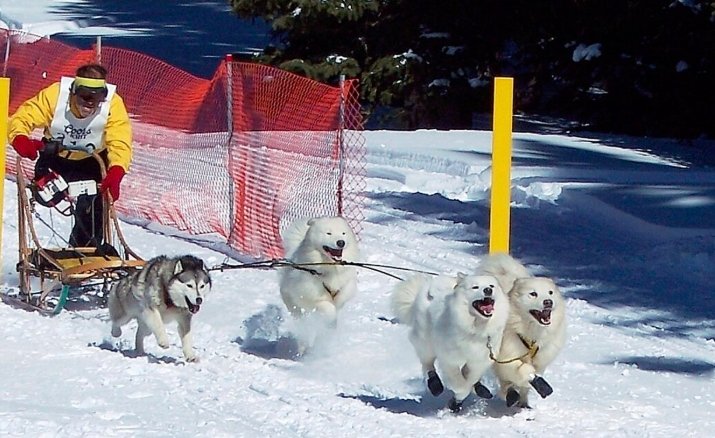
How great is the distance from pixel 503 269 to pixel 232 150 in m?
5.36

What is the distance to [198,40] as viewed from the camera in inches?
1478

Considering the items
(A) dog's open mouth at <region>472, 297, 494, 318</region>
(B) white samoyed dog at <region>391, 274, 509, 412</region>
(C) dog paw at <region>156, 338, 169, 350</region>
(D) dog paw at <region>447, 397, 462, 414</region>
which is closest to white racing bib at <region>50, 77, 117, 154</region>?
(C) dog paw at <region>156, 338, 169, 350</region>

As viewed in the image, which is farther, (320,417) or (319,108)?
(319,108)

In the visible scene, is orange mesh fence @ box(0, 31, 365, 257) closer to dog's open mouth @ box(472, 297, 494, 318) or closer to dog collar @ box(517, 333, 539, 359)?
dog collar @ box(517, 333, 539, 359)

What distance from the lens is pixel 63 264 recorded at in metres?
9.05

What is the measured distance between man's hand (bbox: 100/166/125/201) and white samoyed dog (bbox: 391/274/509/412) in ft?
9.43

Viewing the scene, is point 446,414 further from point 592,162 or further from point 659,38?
point 659,38

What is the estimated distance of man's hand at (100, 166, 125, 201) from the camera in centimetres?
902

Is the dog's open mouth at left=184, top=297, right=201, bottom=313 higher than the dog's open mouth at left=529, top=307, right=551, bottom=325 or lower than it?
lower

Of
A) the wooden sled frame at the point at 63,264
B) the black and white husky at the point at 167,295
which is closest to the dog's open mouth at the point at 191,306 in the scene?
the black and white husky at the point at 167,295

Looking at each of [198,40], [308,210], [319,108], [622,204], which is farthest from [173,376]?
[198,40]

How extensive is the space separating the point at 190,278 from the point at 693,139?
13.7 m

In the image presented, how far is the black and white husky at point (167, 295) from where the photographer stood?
777cm

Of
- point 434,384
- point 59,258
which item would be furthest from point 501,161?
point 59,258
